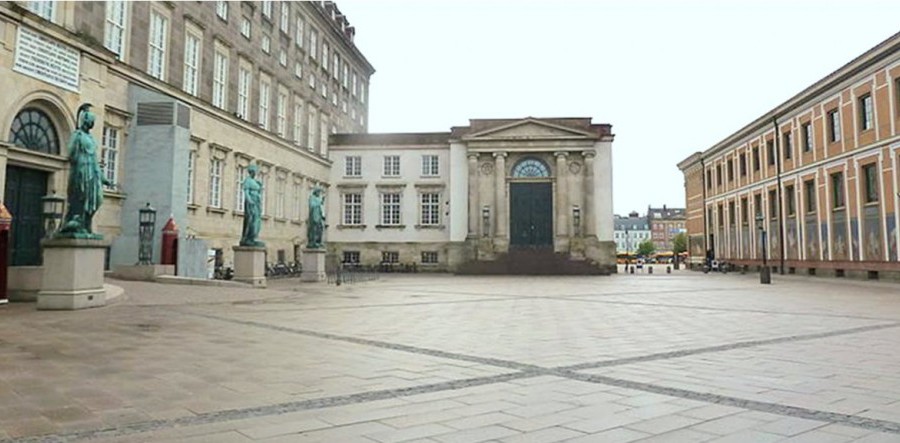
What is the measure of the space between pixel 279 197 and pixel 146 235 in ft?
56.0

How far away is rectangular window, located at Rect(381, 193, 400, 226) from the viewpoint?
50250 millimetres

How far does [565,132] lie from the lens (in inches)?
1881

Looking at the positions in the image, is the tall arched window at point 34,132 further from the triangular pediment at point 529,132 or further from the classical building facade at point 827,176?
the classical building facade at point 827,176

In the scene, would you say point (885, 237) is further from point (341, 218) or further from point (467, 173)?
point (341, 218)

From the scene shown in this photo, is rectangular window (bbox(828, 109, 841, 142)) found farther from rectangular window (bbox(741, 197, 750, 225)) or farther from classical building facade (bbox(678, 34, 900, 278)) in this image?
rectangular window (bbox(741, 197, 750, 225))

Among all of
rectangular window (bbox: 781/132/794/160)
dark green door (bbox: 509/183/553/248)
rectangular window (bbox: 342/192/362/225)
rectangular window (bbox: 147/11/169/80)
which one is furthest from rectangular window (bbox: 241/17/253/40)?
rectangular window (bbox: 781/132/794/160)

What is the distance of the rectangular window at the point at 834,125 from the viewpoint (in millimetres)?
34719

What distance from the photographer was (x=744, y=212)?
4969 centimetres

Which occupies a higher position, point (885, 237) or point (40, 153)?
point (40, 153)

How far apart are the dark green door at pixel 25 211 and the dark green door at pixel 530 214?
3288 cm

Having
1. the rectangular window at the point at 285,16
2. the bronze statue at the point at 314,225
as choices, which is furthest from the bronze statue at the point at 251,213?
the rectangular window at the point at 285,16

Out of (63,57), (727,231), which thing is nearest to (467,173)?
(727,231)

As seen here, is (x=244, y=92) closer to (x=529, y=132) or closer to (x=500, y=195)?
(x=500, y=195)

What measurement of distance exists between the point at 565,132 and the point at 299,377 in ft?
141
